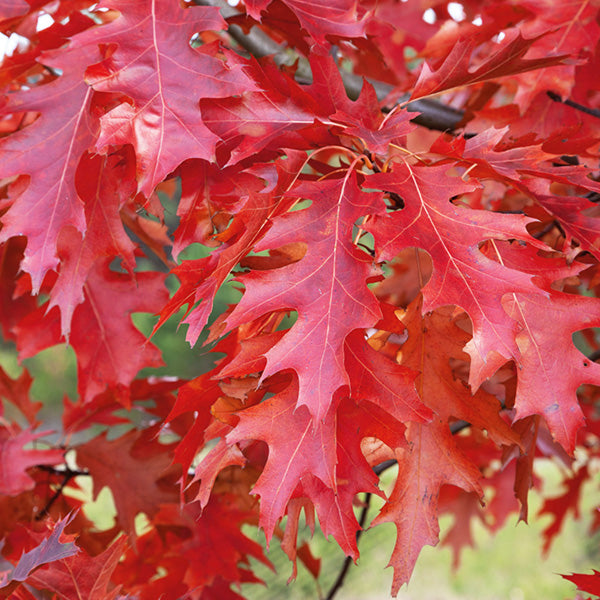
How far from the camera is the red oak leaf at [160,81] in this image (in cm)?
→ 61

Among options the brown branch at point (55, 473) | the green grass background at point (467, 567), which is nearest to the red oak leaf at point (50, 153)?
the brown branch at point (55, 473)

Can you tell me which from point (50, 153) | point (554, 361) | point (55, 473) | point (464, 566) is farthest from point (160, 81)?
point (464, 566)

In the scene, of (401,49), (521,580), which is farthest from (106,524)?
(401,49)

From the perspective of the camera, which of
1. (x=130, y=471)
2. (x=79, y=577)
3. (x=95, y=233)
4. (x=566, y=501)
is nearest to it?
(x=79, y=577)

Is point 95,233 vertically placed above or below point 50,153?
below

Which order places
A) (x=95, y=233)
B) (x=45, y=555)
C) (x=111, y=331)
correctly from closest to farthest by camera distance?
(x=45, y=555) → (x=95, y=233) → (x=111, y=331)

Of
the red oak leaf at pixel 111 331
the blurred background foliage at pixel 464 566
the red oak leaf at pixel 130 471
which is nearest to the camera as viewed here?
the red oak leaf at pixel 111 331

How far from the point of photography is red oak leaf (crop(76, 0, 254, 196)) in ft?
2.01

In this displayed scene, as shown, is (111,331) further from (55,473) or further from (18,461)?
(55,473)

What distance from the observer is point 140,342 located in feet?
3.16

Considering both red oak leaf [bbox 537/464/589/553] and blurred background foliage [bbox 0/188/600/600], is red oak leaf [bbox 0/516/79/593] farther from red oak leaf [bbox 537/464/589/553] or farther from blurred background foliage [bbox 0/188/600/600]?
blurred background foliage [bbox 0/188/600/600]

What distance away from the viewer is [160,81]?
633 millimetres

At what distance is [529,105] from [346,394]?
0.60 meters

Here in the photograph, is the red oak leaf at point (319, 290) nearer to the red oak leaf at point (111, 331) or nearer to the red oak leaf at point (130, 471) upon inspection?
the red oak leaf at point (111, 331)
